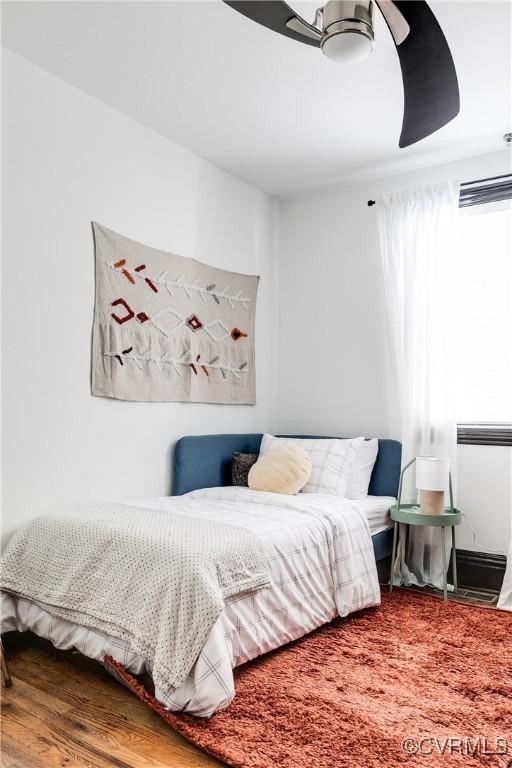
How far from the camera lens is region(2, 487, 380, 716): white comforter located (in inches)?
77.7

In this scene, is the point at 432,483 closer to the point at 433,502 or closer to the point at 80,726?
the point at 433,502

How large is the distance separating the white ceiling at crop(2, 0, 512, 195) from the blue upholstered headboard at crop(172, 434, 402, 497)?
1802 mm

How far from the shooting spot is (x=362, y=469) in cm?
367

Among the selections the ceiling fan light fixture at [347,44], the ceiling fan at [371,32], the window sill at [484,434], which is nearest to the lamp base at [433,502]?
the window sill at [484,434]

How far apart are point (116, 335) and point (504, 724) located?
94.2 inches

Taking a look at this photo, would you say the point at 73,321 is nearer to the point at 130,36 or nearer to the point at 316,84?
the point at 130,36

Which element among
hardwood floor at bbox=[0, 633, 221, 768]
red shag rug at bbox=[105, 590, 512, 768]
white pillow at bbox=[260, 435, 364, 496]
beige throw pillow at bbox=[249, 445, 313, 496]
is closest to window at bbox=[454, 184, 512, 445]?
white pillow at bbox=[260, 435, 364, 496]

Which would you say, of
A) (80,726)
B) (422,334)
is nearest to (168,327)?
(422,334)

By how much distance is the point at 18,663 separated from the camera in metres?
2.42

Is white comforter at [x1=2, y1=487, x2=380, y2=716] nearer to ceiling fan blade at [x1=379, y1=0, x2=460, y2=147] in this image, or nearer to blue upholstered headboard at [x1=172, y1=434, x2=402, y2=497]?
blue upholstered headboard at [x1=172, y1=434, x2=402, y2=497]

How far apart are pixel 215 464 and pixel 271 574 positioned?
1.33 m

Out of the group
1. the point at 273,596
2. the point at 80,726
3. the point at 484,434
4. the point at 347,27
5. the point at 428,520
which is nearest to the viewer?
the point at 347,27

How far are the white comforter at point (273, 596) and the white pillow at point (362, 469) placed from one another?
36 centimetres

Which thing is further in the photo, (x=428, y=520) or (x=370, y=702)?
(x=428, y=520)
